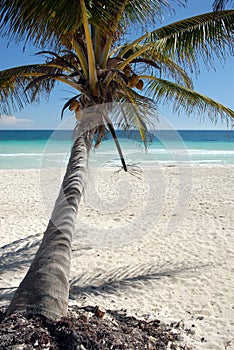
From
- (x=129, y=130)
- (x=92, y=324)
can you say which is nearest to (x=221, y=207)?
(x=129, y=130)

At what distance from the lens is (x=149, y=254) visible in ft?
21.1

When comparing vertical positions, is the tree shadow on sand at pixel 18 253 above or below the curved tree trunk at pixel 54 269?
below

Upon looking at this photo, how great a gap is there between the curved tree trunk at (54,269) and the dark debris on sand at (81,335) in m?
0.10

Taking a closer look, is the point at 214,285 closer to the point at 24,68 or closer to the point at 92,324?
the point at 92,324

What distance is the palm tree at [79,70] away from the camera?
3.17m

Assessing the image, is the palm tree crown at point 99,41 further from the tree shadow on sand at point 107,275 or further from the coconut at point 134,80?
the tree shadow on sand at point 107,275

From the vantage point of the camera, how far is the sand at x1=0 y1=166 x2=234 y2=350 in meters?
4.45

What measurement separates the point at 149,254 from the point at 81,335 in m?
3.57

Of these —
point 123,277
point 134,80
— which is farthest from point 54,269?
point 134,80

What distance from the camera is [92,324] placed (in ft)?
11.0

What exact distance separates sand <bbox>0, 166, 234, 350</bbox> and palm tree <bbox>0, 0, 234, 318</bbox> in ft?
4.82

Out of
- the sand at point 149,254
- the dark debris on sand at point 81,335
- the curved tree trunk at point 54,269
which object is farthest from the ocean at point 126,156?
the dark debris on sand at point 81,335

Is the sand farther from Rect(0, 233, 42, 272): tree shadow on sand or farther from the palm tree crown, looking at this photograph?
the palm tree crown

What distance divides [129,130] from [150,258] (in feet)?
8.21
